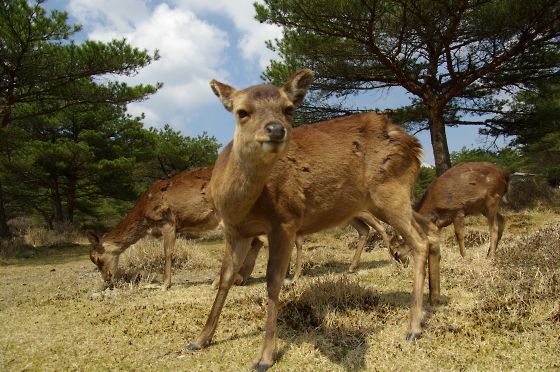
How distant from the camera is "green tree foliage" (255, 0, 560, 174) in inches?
545

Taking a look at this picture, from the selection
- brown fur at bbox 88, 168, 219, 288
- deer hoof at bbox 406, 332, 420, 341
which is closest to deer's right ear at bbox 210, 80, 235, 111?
deer hoof at bbox 406, 332, 420, 341

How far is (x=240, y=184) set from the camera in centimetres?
396

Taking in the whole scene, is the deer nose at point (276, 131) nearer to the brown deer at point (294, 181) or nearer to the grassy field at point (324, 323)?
the brown deer at point (294, 181)

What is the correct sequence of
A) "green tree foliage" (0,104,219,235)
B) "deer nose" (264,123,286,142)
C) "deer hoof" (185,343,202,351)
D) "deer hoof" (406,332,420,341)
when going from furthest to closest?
"green tree foliage" (0,104,219,235)
"deer hoof" (185,343,202,351)
"deer hoof" (406,332,420,341)
"deer nose" (264,123,286,142)

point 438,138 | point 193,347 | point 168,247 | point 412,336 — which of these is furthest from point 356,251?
point 438,138

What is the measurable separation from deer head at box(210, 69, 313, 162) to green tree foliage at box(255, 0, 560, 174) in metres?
10.1

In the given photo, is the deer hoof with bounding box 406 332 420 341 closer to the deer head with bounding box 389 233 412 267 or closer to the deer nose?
the deer nose

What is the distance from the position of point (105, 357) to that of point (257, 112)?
2723 mm

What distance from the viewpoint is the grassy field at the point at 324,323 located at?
3.83 metres

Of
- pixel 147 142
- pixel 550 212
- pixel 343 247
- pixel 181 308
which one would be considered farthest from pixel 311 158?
pixel 147 142

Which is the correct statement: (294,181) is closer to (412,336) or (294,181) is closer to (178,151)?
(412,336)

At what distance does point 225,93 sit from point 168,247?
5.02 metres

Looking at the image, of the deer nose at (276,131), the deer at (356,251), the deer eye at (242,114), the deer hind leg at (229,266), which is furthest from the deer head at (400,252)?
the deer nose at (276,131)

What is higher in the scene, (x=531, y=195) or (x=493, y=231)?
(x=493, y=231)
